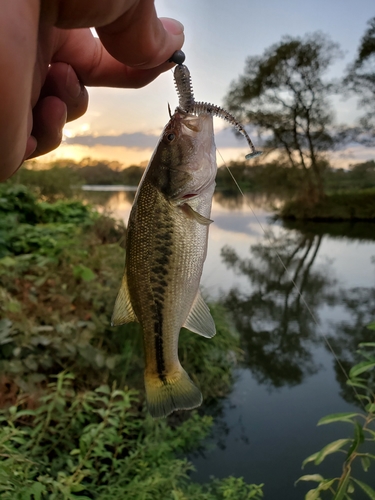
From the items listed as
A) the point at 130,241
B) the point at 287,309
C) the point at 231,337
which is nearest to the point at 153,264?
the point at 130,241

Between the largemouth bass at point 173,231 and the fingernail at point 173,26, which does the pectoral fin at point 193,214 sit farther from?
the fingernail at point 173,26

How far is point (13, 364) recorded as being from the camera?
195 cm

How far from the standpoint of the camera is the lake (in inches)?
102

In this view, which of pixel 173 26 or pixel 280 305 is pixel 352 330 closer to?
pixel 280 305

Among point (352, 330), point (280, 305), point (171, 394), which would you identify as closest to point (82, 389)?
point (171, 394)

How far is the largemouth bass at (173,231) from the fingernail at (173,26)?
0.53 feet

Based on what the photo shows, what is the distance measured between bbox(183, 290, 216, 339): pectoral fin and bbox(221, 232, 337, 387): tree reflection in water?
2272 millimetres

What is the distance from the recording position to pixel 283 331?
4.04 m

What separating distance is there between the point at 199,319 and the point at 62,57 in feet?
2.40

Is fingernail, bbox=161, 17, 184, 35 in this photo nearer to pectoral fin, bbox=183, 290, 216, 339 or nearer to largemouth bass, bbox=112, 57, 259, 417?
largemouth bass, bbox=112, 57, 259, 417

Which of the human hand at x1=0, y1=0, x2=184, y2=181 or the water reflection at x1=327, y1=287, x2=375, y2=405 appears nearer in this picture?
the human hand at x1=0, y1=0, x2=184, y2=181

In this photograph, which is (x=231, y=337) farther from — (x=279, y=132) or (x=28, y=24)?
(x=28, y=24)

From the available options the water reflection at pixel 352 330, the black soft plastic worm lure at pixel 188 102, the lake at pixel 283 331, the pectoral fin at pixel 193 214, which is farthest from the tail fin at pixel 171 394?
the water reflection at pixel 352 330

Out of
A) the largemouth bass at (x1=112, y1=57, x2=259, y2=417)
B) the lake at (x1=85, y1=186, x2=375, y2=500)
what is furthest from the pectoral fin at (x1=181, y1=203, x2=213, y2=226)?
the lake at (x1=85, y1=186, x2=375, y2=500)
